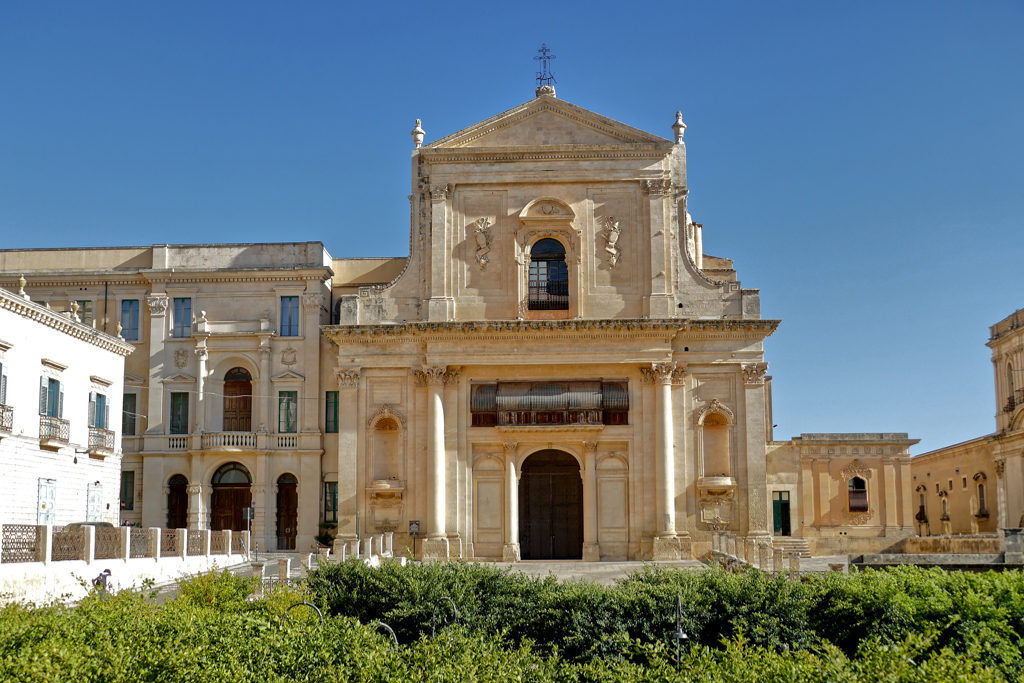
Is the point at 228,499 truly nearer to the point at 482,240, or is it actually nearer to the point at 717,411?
the point at 482,240

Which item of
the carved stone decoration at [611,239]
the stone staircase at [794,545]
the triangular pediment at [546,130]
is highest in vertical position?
the triangular pediment at [546,130]

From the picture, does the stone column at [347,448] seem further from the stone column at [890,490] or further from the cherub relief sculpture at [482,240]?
the stone column at [890,490]

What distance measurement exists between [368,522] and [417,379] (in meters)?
5.75

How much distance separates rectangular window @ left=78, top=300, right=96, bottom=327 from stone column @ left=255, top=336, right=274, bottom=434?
24.0ft

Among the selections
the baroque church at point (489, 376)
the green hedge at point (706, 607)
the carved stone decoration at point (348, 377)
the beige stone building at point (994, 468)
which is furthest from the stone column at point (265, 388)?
the beige stone building at point (994, 468)

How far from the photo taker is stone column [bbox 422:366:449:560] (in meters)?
39.9

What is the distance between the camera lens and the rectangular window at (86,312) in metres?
44.3

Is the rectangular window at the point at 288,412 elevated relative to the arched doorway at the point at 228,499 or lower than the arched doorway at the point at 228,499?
elevated

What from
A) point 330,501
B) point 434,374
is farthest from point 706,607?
point 330,501

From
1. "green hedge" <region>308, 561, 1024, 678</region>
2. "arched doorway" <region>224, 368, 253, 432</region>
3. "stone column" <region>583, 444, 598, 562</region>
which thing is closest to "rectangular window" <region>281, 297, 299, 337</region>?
"arched doorway" <region>224, 368, 253, 432</region>

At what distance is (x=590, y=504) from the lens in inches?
Result: 1591

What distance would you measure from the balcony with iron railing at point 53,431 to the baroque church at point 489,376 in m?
8.07

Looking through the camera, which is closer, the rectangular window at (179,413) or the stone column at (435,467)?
the stone column at (435,467)

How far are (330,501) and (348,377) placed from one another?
5527mm
